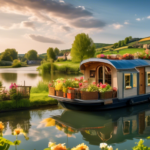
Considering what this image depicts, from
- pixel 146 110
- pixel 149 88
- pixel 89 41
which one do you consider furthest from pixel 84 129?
pixel 89 41

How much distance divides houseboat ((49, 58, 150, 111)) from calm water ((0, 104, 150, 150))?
0.49 meters

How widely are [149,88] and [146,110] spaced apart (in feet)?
7.05

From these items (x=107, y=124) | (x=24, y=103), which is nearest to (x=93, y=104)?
(x=107, y=124)

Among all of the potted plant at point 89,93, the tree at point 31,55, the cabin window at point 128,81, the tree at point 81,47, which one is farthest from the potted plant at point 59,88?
the tree at point 31,55

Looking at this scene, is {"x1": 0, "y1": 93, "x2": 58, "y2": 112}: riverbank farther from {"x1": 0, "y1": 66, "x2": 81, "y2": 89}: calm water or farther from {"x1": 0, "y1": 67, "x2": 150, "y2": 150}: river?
{"x1": 0, "y1": 66, "x2": 81, "y2": 89}: calm water

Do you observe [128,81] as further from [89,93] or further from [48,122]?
[48,122]

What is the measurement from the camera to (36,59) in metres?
139

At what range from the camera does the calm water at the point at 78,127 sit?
275 inches

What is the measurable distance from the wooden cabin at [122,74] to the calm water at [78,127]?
1.38 meters

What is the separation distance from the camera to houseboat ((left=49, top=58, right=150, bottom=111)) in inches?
410

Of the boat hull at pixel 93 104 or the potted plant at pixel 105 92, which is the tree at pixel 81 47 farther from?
the potted plant at pixel 105 92

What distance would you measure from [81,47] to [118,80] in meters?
39.0

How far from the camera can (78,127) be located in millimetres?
8438

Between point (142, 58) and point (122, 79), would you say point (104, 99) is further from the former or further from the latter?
point (142, 58)
